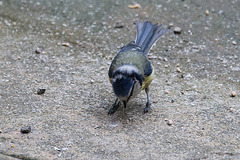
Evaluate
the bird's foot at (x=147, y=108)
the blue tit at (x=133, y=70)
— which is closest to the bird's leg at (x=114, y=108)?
the blue tit at (x=133, y=70)

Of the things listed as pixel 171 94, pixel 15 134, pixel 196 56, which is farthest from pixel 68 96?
pixel 196 56

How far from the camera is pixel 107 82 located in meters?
5.14

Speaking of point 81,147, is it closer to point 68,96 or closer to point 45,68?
point 68,96

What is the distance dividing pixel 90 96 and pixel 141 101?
2.20 ft

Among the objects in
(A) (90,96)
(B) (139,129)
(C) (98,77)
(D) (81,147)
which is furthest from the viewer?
(C) (98,77)

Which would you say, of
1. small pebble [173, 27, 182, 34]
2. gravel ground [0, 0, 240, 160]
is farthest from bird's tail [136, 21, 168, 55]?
small pebble [173, 27, 182, 34]

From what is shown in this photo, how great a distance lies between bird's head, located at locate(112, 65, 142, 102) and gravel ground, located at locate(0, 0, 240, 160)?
454mm

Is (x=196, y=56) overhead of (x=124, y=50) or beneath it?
beneath

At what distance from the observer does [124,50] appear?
15.5ft

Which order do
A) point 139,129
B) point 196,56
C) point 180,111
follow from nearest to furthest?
point 139,129 < point 180,111 < point 196,56

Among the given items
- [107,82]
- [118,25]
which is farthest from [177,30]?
[107,82]

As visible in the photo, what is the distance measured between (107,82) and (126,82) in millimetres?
1220

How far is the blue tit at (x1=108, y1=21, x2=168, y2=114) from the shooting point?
3.96 metres

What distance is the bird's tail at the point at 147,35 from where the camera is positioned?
5088 millimetres
